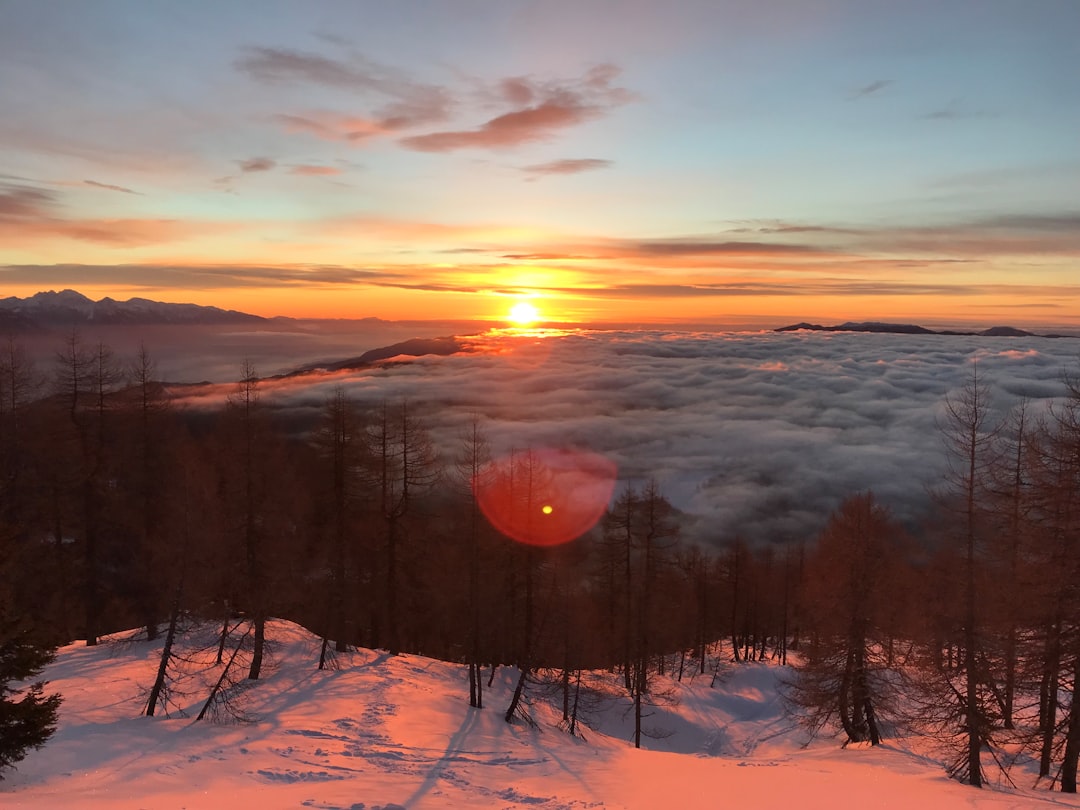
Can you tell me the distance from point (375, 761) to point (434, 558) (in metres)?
21.7

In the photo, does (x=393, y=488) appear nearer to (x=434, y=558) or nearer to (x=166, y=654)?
(x=434, y=558)

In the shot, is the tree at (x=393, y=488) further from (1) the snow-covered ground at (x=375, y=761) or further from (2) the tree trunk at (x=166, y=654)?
(2) the tree trunk at (x=166, y=654)

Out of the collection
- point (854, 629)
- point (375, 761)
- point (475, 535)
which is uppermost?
point (475, 535)

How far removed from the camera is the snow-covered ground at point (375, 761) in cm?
1478

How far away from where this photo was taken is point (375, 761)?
1852 cm

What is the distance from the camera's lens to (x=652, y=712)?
38.6 meters

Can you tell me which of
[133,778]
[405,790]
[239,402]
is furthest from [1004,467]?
[239,402]

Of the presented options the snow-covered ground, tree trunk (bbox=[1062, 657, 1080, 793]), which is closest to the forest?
tree trunk (bbox=[1062, 657, 1080, 793])

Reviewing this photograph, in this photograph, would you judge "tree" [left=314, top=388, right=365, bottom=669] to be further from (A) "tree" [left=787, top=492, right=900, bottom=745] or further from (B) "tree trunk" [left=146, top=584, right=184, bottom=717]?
(A) "tree" [left=787, top=492, right=900, bottom=745]

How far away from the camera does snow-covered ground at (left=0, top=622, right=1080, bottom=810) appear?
1478cm

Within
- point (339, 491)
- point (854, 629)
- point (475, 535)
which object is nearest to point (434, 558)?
point (339, 491)

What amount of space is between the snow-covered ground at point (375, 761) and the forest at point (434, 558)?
1.43 meters

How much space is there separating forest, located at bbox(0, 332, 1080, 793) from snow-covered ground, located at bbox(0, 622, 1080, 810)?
143 cm

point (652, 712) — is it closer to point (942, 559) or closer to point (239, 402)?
point (942, 559)
